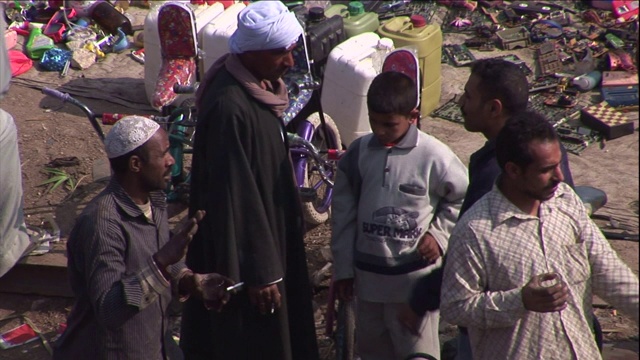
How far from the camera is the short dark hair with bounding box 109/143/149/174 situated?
3189mm

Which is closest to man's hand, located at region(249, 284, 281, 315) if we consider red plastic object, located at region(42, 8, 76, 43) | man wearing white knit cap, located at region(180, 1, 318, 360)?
man wearing white knit cap, located at region(180, 1, 318, 360)

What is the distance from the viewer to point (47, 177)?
6.94 metres

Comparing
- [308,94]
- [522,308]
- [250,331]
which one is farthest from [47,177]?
[522,308]

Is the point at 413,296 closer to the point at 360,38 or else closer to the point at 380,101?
the point at 380,101

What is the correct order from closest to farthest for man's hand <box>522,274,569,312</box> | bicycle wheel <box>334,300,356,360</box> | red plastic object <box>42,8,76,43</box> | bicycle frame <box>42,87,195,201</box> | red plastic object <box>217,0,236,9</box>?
man's hand <box>522,274,569,312</box>
bicycle wheel <box>334,300,356,360</box>
bicycle frame <box>42,87,195,201</box>
red plastic object <box>217,0,236,9</box>
red plastic object <box>42,8,76,43</box>

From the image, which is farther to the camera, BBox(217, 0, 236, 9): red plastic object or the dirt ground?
BBox(217, 0, 236, 9): red plastic object

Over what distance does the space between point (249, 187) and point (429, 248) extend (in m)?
0.76

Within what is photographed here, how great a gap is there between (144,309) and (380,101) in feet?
4.01

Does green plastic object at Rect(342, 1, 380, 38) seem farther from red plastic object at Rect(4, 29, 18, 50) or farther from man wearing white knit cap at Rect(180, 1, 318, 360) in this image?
man wearing white knit cap at Rect(180, 1, 318, 360)

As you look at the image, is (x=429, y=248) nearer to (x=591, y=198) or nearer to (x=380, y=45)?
(x=591, y=198)

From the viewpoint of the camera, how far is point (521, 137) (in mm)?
2840

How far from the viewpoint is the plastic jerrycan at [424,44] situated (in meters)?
7.70

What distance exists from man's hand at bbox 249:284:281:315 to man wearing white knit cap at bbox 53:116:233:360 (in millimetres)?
219

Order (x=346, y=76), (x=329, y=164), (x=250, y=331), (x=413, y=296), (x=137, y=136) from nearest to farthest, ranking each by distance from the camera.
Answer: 1. (x=137, y=136)
2. (x=413, y=296)
3. (x=250, y=331)
4. (x=329, y=164)
5. (x=346, y=76)
